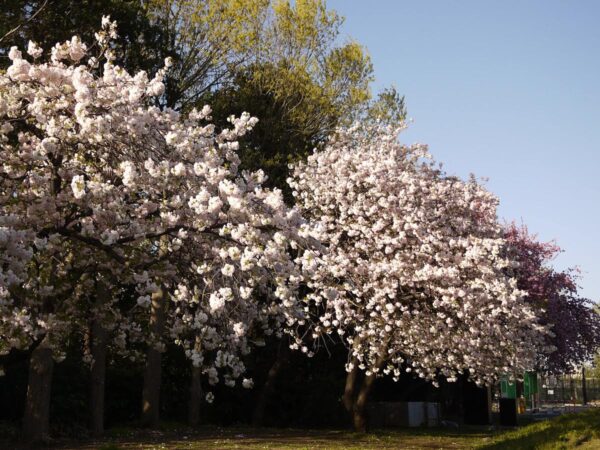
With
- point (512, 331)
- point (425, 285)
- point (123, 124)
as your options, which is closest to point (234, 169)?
point (123, 124)

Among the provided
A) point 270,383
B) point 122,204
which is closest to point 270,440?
point 270,383

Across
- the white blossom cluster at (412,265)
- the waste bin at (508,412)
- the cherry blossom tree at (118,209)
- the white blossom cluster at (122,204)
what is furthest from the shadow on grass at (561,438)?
the waste bin at (508,412)

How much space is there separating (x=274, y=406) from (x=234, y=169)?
17401 millimetres

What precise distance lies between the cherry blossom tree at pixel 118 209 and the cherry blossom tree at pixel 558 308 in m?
26.9

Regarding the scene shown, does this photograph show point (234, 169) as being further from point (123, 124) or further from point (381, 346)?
point (381, 346)

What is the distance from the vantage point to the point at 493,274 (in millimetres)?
21031

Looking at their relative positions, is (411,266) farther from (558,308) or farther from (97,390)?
(558,308)

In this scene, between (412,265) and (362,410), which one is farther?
(362,410)

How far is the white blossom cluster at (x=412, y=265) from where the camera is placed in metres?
20.9

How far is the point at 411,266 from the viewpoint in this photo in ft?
69.0

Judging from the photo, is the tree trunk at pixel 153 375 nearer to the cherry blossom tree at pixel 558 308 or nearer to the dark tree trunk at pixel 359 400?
the dark tree trunk at pixel 359 400

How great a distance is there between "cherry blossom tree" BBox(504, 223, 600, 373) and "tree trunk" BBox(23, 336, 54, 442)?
2349 cm

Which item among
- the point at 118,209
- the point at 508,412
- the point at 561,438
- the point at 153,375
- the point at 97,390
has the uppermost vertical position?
the point at 118,209

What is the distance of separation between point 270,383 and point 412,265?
29.1ft
